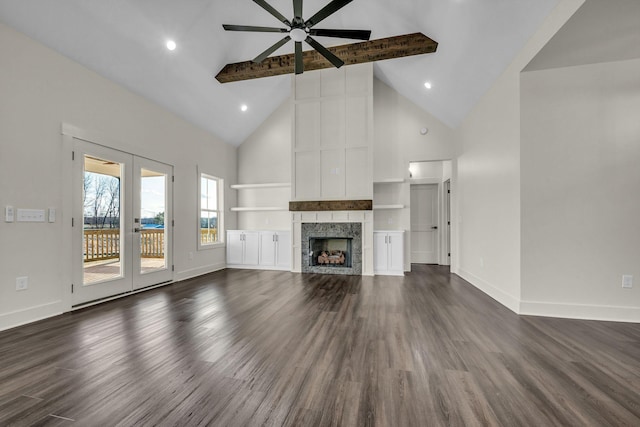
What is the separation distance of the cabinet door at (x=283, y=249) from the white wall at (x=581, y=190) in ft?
13.8

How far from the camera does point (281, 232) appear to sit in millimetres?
6016

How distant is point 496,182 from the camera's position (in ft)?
12.0

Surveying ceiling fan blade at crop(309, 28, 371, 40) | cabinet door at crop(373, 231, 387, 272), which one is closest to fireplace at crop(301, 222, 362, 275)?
cabinet door at crop(373, 231, 387, 272)

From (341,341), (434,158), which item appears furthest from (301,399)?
(434,158)

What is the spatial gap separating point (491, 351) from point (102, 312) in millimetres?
4080

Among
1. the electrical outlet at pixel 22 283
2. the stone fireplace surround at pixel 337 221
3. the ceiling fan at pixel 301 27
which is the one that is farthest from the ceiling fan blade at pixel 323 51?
the electrical outlet at pixel 22 283

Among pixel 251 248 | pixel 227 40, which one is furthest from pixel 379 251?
pixel 227 40

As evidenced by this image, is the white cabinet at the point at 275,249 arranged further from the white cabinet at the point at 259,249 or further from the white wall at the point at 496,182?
the white wall at the point at 496,182

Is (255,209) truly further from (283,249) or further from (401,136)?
(401,136)

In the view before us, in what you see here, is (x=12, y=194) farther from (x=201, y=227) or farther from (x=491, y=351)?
(x=491, y=351)

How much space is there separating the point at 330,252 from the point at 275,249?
124 centimetres

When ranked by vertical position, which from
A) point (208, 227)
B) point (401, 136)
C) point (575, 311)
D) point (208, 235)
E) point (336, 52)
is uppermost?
point (336, 52)

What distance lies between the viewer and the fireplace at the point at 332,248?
550cm

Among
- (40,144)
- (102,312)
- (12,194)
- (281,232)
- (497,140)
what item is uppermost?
(497,140)
